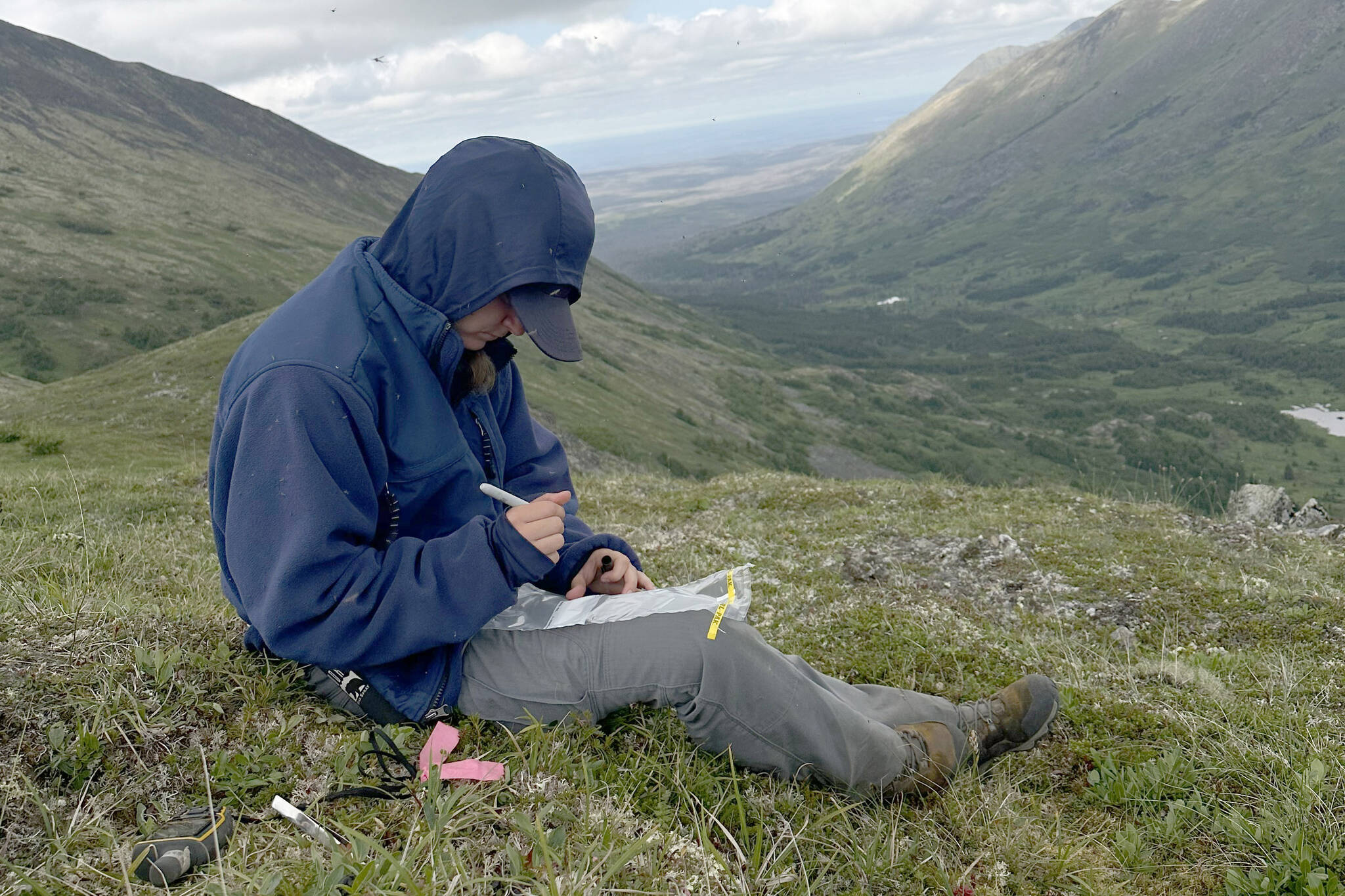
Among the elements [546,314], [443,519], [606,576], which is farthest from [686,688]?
[546,314]

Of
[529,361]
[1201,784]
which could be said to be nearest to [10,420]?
[1201,784]

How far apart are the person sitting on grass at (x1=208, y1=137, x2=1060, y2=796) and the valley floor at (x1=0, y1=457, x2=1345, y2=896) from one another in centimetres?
26

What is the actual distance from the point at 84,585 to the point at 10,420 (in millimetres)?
34504

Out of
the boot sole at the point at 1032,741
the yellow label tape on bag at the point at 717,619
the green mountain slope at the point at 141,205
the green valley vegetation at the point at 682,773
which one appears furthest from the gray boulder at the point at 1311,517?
the green mountain slope at the point at 141,205

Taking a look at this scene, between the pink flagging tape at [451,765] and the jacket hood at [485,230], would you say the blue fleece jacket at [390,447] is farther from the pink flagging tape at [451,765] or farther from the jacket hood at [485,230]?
the pink flagging tape at [451,765]

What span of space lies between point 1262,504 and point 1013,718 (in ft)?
68.0

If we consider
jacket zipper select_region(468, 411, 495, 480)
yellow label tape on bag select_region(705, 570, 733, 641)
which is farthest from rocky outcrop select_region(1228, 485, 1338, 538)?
jacket zipper select_region(468, 411, 495, 480)

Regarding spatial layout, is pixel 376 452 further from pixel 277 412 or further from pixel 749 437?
pixel 749 437

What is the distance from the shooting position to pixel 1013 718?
5785 mm

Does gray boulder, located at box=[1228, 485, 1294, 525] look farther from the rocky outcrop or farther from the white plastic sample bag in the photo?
the white plastic sample bag

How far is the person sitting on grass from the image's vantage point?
3.93 metres

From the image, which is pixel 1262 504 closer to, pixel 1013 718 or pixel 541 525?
pixel 1013 718

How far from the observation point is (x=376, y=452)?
4.25 meters

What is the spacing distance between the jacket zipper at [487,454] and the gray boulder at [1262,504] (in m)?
21.5
